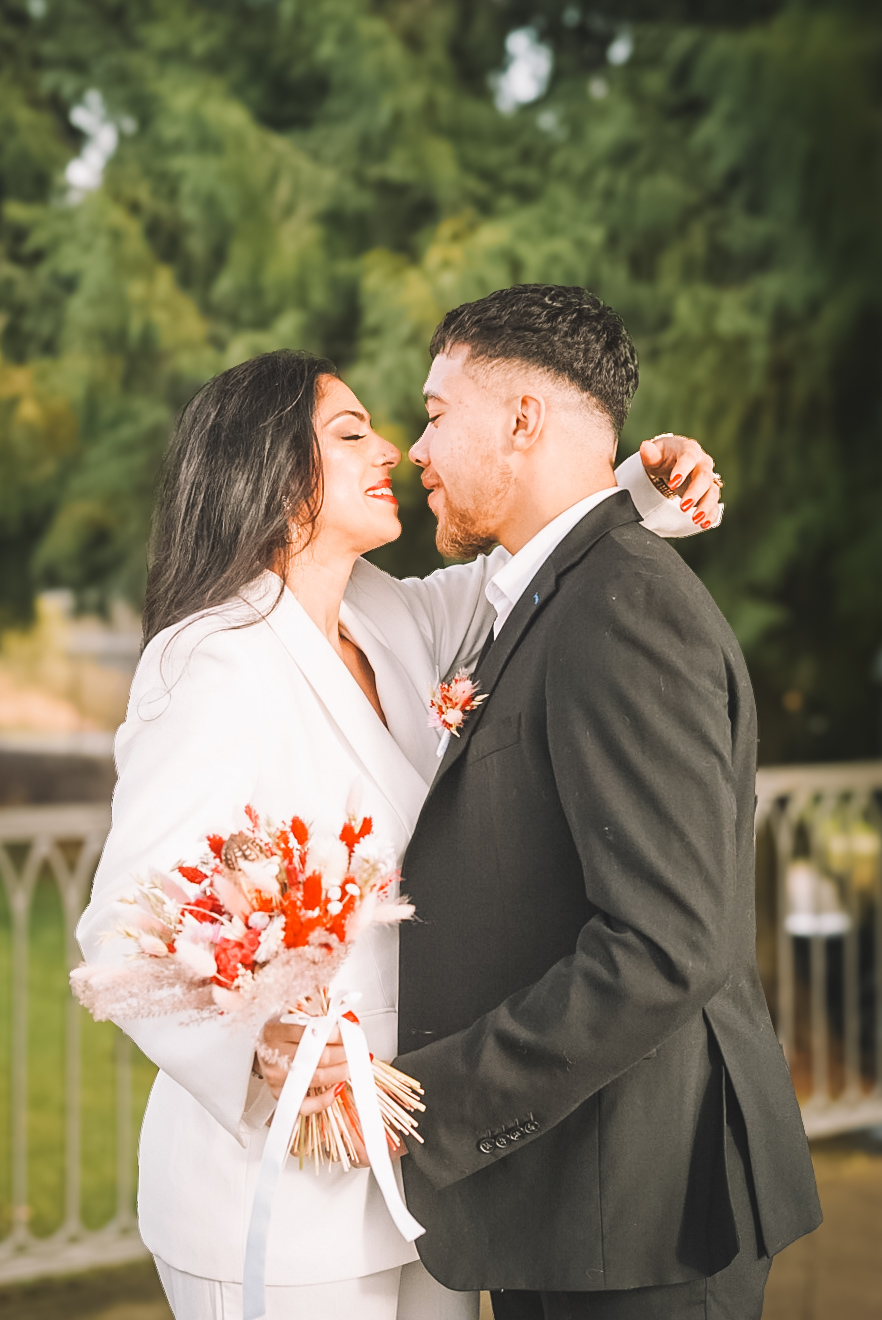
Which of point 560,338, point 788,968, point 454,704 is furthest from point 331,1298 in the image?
point 788,968

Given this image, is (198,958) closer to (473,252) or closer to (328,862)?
(328,862)

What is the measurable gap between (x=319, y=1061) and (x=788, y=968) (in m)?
3.90

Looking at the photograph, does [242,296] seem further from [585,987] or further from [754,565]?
[585,987]

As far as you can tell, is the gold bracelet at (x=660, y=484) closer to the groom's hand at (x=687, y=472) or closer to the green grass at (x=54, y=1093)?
the groom's hand at (x=687, y=472)

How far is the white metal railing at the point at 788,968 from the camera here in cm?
374

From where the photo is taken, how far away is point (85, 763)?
850 centimetres

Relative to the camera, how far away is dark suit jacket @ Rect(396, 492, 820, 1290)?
139 centimetres

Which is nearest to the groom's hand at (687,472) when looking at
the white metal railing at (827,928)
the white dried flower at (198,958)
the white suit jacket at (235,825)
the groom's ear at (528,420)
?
the groom's ear at (528,420)

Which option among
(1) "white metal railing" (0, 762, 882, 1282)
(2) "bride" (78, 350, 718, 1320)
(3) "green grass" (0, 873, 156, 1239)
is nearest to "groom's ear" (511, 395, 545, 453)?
(2) "bride" (78, 350, 718, 1320)

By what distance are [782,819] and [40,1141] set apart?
127 inches

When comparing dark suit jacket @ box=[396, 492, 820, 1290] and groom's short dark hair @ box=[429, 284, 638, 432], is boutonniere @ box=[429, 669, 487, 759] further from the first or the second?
groom's short dark hair @ box=[429, 284, 638, 432]

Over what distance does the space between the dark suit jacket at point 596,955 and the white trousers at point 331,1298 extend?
6.0 inches

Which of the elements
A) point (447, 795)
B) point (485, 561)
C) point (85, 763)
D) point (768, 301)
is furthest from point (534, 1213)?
point (85, 763)

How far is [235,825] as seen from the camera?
1550 mm
